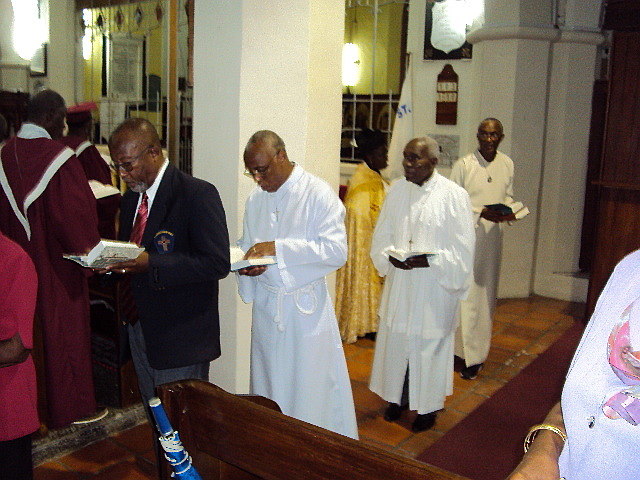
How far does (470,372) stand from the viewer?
191 inches

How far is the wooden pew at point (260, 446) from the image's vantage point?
1.38 m

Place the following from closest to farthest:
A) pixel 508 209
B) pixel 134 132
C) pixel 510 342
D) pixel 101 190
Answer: pixel 134 132 < pixel 101 190 < pixel 508 209 < pixel 510 342

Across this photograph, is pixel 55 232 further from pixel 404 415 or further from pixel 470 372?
pixel 470 372

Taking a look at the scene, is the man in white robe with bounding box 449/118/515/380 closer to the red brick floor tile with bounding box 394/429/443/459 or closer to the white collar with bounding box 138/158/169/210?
the red brick floor tile with bounding box 394/429/443/459

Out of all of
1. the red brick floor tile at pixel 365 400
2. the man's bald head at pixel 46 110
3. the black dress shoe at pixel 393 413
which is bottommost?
the red brick floor tile at pixel 365 400

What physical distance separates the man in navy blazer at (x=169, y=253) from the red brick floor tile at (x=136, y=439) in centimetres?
110

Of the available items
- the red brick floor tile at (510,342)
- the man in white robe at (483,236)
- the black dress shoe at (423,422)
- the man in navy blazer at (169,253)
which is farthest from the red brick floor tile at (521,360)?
the man in navy blazer at (169,253)

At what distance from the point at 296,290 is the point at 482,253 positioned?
2439 mm

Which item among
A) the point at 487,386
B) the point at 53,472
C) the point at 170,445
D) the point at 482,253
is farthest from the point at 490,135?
the point at 170,445

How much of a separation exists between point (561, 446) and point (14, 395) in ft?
6.07

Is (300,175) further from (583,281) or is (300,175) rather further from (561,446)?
(583,281)

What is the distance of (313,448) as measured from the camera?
58.6 inches

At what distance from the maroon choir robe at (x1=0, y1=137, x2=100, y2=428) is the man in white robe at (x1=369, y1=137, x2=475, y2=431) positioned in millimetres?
1710

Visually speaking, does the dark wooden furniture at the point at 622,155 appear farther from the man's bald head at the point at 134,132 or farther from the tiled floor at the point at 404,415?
the man's bald head at the point at 134,132
